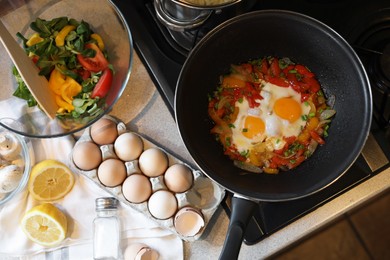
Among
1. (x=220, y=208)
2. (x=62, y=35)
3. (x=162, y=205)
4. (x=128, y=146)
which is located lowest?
(x=220, y=208)

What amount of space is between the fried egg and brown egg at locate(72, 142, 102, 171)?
35 cm

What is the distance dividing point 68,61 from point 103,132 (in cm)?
20

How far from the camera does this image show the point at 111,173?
3.73ft

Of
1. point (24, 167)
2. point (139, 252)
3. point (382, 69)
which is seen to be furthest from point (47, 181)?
point (382, 69)

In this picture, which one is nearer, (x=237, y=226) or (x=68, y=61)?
(x=237, y=226)

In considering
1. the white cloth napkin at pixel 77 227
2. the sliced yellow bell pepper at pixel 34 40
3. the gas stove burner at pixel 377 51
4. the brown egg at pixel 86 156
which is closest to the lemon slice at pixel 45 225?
the white cloth napkin at pixel 77 227

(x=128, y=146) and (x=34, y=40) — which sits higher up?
(x=34, y=40)

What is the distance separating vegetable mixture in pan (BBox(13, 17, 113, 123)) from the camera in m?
1.15

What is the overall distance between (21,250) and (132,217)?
0.29m

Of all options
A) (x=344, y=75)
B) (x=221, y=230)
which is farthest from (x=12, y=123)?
(x=344, y=75)

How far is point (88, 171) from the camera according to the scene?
3.79ft

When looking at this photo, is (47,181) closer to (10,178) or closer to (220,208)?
(10,178)

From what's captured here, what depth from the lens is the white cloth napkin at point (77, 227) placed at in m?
1.16

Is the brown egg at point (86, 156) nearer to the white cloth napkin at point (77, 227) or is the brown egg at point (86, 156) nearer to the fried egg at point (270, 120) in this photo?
the white cloth napkin at point (77, 227)
